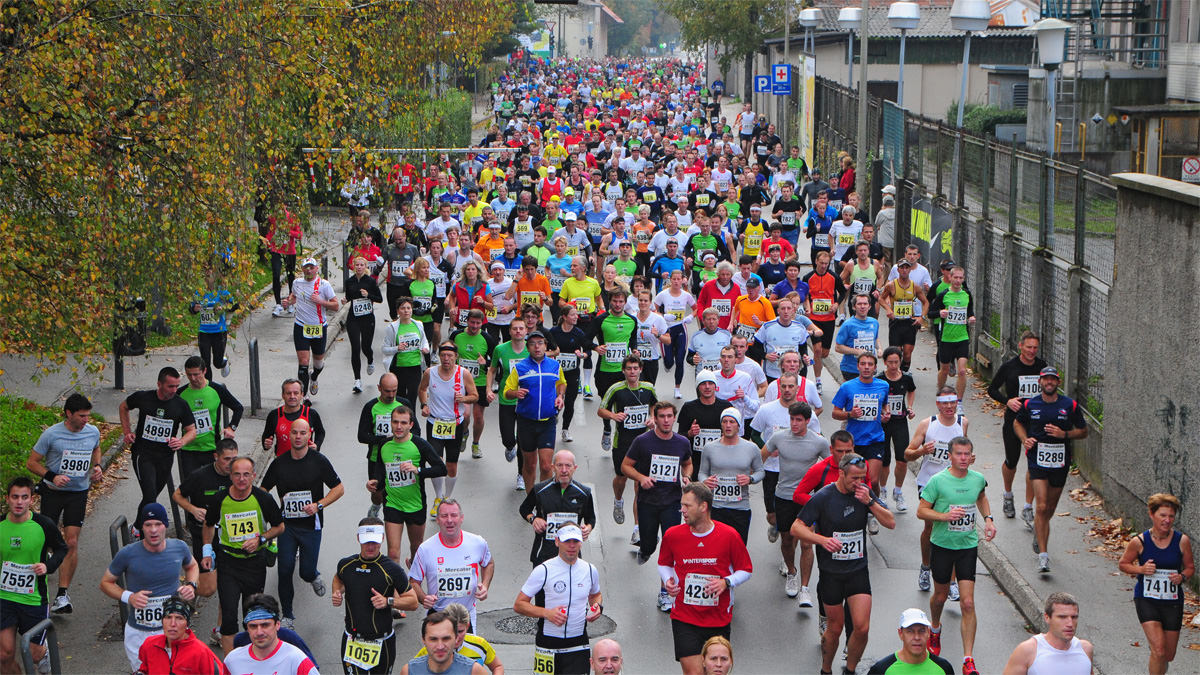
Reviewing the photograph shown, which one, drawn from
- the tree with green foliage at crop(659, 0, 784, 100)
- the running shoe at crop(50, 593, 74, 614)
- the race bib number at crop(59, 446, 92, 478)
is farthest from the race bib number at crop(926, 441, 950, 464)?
the tree with green foliage at crop(659, 0, 784, 100)

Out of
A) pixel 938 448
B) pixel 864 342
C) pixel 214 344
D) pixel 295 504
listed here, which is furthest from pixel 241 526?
pixel 864 342

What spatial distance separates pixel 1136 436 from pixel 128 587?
8.67 m

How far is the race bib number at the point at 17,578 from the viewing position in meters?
10.1

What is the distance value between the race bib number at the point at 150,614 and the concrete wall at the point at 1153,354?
793 centimetres

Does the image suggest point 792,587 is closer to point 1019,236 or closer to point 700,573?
point 700,573

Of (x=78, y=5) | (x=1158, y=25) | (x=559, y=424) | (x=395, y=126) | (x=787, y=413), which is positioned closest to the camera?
(x=78, y=5)

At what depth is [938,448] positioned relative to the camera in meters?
12.2

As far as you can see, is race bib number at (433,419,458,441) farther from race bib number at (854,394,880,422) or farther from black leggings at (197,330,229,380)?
black leggings at (197,330,229,380)

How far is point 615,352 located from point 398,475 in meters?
4.63

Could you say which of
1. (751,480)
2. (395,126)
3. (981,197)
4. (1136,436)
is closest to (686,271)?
(981,197)

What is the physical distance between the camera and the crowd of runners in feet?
30.6

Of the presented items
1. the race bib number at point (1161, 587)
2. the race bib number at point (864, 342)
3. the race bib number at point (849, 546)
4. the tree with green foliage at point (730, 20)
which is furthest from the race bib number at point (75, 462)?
the tree with green foliage at point (730, 20)

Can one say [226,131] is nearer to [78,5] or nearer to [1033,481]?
[78,5]

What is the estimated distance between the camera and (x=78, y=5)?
10844 mm
